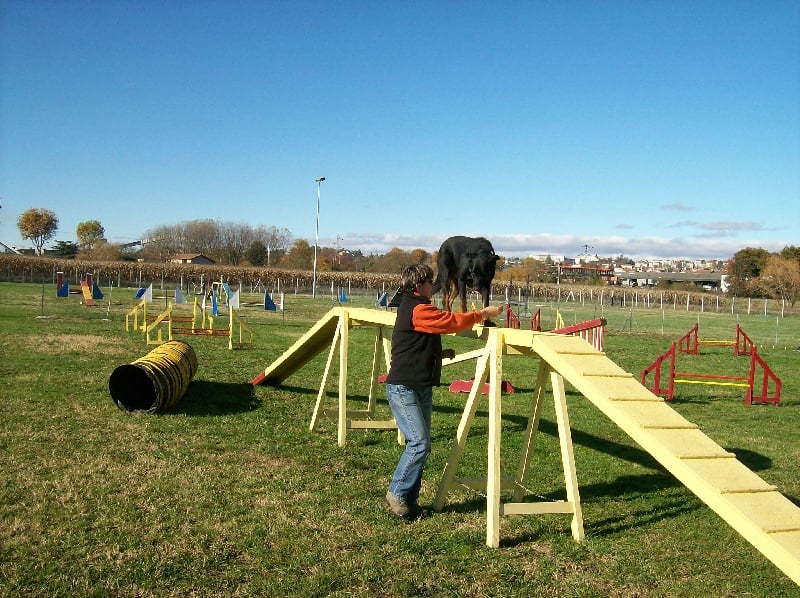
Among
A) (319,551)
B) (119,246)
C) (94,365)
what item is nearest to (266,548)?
(319,551)

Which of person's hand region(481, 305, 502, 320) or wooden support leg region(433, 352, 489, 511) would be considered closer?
person's hand region(481, 305, 502, 320)

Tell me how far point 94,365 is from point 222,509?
8.52 meters

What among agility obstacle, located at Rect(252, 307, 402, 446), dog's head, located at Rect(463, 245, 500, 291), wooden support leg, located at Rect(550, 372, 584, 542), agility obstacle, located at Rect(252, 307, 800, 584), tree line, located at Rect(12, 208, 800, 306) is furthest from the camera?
tree line, located at Rect(12, 208, 800, 306)

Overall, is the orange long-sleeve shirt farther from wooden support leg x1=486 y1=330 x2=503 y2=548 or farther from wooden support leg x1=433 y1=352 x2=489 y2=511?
wooden support leg x1=433 y1=352 x2=489 y2=511

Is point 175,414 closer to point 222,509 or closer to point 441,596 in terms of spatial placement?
point 222,509

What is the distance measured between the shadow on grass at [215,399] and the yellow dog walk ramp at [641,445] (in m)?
4.89

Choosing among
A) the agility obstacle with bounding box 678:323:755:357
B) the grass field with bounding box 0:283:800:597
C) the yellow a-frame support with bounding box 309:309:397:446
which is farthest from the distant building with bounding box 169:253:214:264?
the yellow a-frame support with bounding box 309:309:397:446

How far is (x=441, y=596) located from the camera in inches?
180

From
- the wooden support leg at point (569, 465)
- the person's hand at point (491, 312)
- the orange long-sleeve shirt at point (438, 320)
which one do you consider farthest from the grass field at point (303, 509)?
the person's hand at point (491, 312)

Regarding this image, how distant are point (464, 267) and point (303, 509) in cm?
274

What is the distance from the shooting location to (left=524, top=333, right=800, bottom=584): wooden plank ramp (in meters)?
4.12

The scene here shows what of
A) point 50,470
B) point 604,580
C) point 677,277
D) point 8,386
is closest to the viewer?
point 604,580

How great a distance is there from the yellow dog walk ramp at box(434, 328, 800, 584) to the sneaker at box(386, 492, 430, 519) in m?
0.26

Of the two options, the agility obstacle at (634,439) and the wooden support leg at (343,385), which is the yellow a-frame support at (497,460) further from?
the wooden support leg at (343,385)
